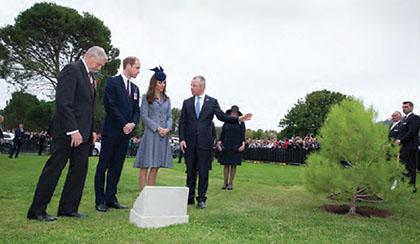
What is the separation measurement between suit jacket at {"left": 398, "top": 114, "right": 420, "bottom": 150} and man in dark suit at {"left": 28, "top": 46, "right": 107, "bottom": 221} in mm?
6856

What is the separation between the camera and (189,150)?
6.54 meters

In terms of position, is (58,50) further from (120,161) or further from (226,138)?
(120,161)

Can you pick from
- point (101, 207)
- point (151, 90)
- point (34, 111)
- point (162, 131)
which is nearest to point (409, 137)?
point (162, 131)

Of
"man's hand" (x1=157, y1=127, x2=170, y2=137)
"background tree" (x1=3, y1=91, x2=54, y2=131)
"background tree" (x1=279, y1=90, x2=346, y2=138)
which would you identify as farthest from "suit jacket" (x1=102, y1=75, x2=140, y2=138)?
"background tree" (x1=279, y1=90, x2=346, y2=138)

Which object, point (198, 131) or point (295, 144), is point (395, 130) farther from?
point (295, 144)

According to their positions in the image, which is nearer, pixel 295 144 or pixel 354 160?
pixel 354 160

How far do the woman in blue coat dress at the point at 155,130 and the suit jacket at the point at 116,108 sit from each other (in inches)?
9.8

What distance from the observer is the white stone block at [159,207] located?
182 inches

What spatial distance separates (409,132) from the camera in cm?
915

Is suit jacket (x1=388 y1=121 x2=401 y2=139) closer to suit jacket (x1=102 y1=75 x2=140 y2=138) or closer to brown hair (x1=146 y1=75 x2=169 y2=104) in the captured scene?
brown hair (x1=146 y1=75 x2=169 y2=104)

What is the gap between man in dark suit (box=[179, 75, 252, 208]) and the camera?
254 inches

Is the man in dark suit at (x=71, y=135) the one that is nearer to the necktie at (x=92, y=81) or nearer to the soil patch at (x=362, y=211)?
the necktie at (x=92, y=81)

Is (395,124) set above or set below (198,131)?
above

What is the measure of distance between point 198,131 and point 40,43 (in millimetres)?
33604
